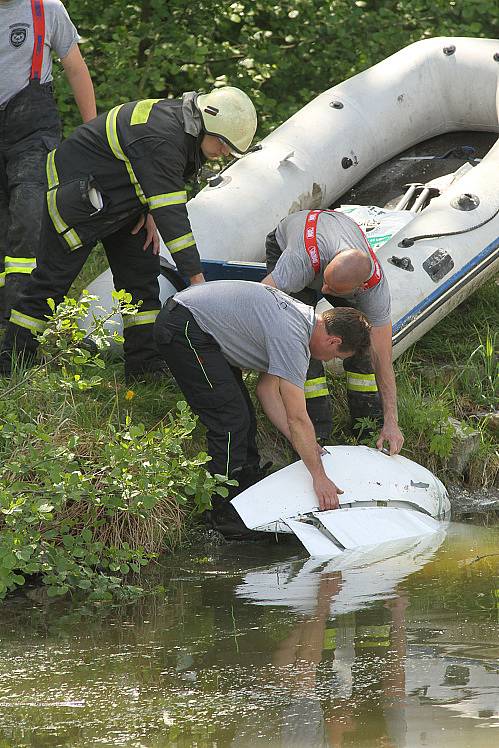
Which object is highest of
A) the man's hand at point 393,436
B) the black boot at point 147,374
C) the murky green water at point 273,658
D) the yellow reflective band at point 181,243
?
the yellow reflective band at point 181,243

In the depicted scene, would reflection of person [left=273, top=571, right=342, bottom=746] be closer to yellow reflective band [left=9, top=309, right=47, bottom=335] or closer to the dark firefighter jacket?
the dark firefighter jacket

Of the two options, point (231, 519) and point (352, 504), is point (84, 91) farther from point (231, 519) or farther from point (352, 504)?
point (352, 504)

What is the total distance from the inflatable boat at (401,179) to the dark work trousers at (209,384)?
90cm

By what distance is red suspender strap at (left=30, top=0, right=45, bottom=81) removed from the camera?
18.7 ft

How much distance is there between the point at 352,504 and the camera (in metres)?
5.16

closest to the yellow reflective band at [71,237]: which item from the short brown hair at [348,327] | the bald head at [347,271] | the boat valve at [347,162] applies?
the bald head at [347,271]

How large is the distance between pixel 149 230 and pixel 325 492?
1581 millimetres

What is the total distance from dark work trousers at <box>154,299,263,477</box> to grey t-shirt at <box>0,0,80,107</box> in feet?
4.86

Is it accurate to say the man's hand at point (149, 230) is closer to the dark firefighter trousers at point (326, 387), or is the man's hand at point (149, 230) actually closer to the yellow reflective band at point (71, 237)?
the yellow reflective band at point (71, 237)

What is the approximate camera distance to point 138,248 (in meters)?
5.76

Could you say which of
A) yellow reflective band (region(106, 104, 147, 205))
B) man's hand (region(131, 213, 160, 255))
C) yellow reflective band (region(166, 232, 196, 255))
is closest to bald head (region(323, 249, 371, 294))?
yellow reflective band (region(166, 232, 196, 255))

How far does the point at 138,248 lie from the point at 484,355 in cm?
204

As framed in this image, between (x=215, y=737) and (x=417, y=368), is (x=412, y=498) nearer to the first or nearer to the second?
(x=417, y=368)

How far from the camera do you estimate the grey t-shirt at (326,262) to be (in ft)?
17.1
